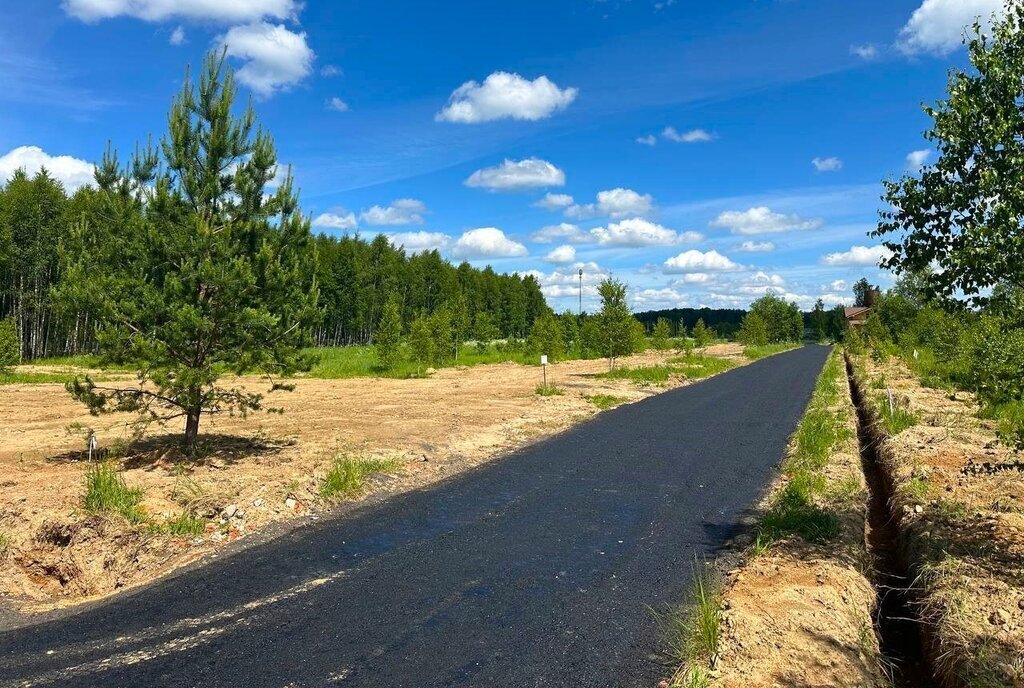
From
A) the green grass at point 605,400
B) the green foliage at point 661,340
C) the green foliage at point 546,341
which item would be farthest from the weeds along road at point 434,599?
the green foliage at point 661,340

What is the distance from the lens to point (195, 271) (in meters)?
9.22

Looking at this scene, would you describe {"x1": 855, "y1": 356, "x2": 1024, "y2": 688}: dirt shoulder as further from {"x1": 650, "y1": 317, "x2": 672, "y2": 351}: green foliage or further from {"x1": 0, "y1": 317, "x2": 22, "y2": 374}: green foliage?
{"x1": 650, "y1": 317, "x2": 672, "y2": 351}: green foliage

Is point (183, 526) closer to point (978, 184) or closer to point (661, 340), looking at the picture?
point (978, 184)

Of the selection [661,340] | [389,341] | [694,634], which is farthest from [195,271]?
[661,340]

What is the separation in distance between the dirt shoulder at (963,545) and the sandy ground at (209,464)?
7.01 meters

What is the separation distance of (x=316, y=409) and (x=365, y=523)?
12217 millimetres

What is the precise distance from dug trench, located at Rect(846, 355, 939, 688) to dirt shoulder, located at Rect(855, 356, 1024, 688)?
0.13 meters

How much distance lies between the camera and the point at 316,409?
64.3 ft

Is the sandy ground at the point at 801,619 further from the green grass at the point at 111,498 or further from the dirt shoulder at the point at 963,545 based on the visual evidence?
the green grass at the point at 111,498

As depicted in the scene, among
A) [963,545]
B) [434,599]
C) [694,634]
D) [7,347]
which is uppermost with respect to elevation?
[7,347]

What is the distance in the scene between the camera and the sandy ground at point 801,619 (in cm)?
435

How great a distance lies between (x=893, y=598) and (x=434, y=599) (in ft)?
15.0

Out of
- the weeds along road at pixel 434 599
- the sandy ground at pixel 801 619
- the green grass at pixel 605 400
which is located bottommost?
the weeds along road at pixel 434 599

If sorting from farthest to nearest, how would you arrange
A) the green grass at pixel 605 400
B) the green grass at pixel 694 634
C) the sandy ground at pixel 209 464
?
the green grass at pixel 605 400 → the sandy ground at pixel 209 464 → the green grass at pixel 694 634
